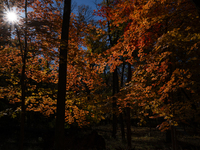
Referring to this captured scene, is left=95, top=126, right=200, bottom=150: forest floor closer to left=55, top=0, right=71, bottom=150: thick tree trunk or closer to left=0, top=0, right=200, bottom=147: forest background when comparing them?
left=0, top=0, right=200, bottom=147: forest background

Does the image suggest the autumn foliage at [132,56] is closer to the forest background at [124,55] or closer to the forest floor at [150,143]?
the forest background at [124,55]

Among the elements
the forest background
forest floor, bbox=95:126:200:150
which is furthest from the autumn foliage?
forest floor, bbox=95:126:200:150

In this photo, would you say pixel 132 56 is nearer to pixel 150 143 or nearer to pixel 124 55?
pixel 124 55

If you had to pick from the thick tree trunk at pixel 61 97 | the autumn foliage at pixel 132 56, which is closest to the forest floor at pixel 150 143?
the autumn foliage at pixel 132 56

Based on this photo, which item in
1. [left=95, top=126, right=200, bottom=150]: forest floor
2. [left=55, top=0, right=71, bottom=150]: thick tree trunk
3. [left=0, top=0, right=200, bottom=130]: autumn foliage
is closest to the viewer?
[left=0, top=0, right=200, bottom=130]: autumn foliage

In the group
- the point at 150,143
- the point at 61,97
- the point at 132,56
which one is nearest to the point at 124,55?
the point at 132,56

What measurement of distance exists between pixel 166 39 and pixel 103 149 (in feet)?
33.2

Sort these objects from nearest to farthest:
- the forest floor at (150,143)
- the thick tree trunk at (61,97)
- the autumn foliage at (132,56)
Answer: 1. the autumn foliage at (132,56)
2. the thick tree trunk at (61,97)
3. the forest floor at (150,143)

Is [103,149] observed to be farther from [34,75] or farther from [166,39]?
[166,39]

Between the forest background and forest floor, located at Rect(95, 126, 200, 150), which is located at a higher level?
the forest background

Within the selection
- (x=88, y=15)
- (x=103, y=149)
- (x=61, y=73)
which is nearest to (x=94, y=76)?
(x=61, y=73)

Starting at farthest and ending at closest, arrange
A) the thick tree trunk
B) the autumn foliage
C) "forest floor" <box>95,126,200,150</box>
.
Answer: "forest floor" <box>95,126,200,150</box>, the thick tree trunk, the autumn foliage

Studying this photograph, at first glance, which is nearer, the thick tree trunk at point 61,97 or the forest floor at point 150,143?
the thick tree trunk at point 61,97

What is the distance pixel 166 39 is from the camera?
451 centimetres
